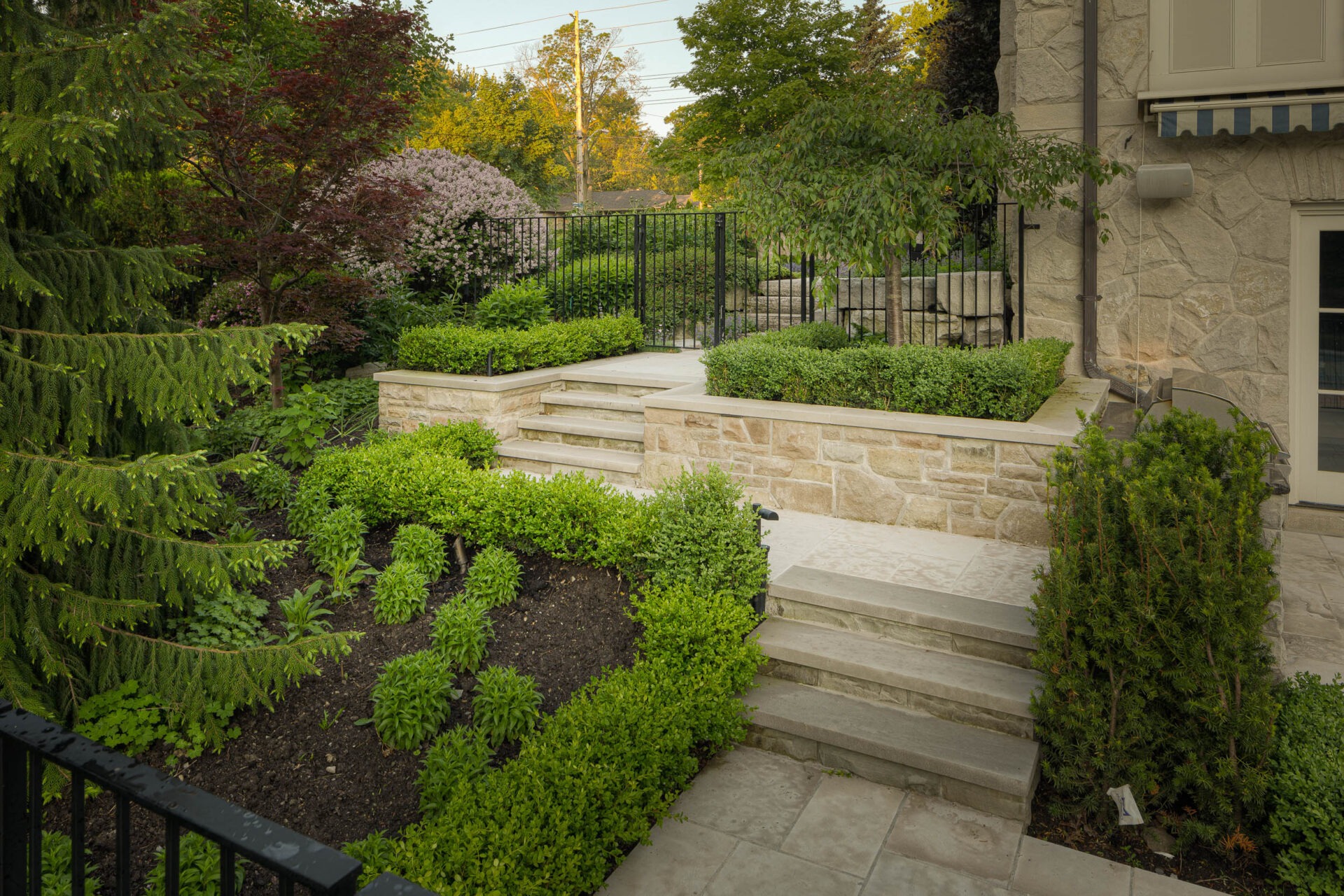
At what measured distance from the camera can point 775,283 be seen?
39.8ft

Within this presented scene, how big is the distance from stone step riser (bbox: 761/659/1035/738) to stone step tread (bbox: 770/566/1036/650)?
15.0 inches

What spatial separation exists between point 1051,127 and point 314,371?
714 centimetres

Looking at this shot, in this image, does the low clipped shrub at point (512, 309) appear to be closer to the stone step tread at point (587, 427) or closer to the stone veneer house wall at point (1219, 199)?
the stone step tread at point (587, 427)

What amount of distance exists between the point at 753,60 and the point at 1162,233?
59.9 feet

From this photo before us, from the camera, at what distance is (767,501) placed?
6.10 meters

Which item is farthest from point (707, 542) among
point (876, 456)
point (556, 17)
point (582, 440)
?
point (556, 17)

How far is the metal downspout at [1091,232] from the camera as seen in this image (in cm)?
671

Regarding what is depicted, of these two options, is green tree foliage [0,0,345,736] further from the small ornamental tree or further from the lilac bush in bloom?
the lilac bush in bloom

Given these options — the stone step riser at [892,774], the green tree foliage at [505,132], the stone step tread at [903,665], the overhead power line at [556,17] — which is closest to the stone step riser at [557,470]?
the stone step tread at [903,665]

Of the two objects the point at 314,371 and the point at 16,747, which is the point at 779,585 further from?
the point at 314,371

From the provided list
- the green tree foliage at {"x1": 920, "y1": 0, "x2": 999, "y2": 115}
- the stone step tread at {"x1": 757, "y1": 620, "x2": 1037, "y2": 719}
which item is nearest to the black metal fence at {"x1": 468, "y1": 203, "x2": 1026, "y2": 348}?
the green tree foliage at {"x1": 920, "y1": 0, "x2": 999, "y2": 115}

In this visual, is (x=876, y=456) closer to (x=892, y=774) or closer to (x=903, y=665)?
(x=903, y=665)

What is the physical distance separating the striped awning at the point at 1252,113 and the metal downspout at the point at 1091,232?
18.1 inches

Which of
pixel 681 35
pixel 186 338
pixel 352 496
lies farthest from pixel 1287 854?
pixel 681 35
